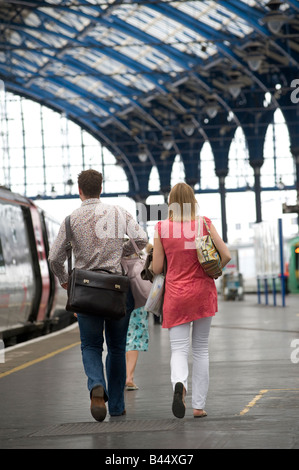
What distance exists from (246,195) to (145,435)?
62.3 metres

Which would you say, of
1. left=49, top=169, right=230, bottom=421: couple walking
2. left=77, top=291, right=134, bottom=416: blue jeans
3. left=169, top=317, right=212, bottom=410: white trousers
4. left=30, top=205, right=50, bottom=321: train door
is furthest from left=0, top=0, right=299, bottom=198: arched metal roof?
left=169, top=317, right=212, bottom=410: white trousers

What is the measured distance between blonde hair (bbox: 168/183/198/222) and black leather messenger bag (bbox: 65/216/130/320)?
0.64m

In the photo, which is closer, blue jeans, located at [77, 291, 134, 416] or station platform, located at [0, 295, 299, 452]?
station platform, located at [0, 295, 299, 452]

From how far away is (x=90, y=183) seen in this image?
7.90 m

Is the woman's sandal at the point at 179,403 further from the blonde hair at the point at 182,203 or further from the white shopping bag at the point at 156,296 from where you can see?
the blonde hair at the point at 182,203

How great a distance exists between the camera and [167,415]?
7922 mm

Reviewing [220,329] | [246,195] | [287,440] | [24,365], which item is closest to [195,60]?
[246,195]

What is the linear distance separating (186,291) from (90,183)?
3.43 feet

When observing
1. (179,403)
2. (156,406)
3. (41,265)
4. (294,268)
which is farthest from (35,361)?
(294,268)

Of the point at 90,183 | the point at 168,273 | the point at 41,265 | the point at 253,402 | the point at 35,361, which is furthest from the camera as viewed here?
the point at 41,265

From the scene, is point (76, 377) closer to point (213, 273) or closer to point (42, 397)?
point (42, 397)

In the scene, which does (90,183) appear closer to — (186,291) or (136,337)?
(186,291)

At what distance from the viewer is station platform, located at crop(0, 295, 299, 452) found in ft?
21.4

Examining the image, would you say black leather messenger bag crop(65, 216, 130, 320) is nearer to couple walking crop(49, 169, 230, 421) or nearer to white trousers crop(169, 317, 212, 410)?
couple walking crop(49, 169, 230, 421)
